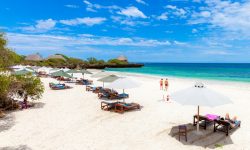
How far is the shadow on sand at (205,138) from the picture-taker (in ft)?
27.4

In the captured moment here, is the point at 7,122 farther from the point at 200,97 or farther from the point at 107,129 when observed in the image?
the point at 200,97

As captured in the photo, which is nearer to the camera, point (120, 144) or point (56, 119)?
point (120, 144)

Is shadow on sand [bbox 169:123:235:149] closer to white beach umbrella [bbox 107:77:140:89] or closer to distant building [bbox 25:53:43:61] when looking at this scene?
white beach umbrella [bbox 107:77:140:89]

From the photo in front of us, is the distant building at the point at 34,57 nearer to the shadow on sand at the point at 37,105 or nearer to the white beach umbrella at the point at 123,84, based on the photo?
the shadow on sand at the point at 37,105

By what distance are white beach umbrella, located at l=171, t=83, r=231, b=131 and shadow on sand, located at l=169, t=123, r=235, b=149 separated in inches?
56.0

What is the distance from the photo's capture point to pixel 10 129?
9.73 metres

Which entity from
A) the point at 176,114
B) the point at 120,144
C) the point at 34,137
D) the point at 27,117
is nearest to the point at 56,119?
the point at 27,117

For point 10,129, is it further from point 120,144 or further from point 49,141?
point 120,144

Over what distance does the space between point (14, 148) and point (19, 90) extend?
6113 mm

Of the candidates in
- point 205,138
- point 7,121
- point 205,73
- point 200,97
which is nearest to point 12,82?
point 7,121

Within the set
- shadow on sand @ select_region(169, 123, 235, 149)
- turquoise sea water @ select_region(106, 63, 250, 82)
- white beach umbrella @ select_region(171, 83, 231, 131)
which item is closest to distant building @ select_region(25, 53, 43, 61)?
turquoise sea water @ select_region(106, 63, 250, 82)

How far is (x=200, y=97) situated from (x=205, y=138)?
1761 mm

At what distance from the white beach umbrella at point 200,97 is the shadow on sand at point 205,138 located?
142 centimetres

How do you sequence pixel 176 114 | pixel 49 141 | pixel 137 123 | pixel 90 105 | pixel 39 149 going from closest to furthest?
1. pixel 39 149
2. pixel 49 141
3. pixel 137 123
4. pixel 176 114
5. pixel 90 105
